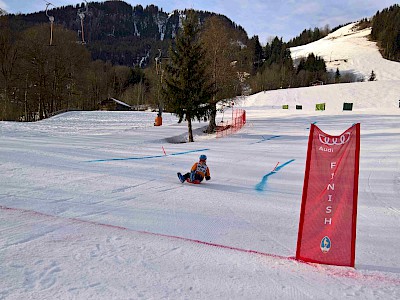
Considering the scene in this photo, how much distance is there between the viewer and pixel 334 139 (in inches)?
167

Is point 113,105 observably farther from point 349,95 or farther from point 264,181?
point 264,181

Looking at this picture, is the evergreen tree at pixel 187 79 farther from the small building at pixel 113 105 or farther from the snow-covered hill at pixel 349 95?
the small building at pixel 113 105

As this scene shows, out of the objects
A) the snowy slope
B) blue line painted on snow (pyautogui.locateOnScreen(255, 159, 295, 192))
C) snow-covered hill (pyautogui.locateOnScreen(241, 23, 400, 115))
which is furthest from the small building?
blue line painted on snow (pyautogui.locateOnScreen(255, 159, 295, 192))

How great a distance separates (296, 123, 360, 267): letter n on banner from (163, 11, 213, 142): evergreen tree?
1781 cm

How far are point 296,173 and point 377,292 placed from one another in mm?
8080

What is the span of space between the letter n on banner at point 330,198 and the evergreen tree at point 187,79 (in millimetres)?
17814

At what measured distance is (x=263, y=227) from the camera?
5.98 meters

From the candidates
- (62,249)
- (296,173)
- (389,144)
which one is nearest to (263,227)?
(62,249)

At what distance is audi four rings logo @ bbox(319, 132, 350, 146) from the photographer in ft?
13.7

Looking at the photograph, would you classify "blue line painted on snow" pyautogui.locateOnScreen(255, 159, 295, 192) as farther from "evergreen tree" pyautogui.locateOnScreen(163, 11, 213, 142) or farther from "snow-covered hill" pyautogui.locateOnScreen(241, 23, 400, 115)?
"snow-covered hill" pyautogui.locateOnScreen(241, 23, 400, 115)

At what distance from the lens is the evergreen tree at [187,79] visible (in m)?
21.7

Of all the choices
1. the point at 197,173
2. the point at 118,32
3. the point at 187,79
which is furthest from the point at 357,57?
the point at 197,173

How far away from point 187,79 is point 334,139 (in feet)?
60.0

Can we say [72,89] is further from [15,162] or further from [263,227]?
[263,227]
